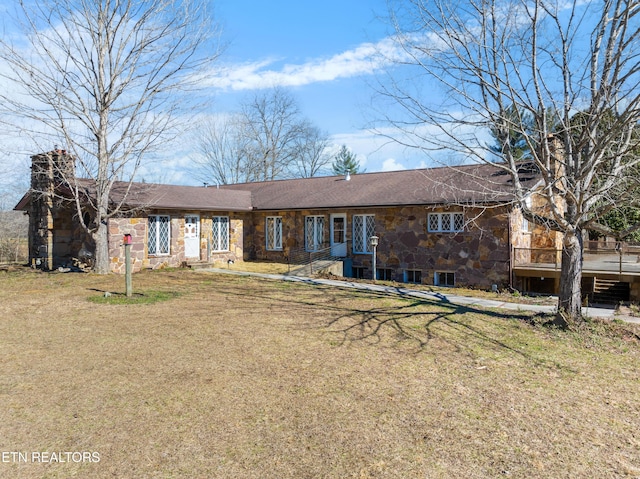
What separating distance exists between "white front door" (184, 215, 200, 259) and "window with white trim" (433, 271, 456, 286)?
385 inches

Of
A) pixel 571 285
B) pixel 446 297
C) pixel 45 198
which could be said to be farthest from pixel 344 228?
pixel 45 198

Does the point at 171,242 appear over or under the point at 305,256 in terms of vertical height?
over

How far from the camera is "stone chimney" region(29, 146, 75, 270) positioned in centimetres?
1666

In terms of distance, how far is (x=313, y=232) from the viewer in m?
19.2

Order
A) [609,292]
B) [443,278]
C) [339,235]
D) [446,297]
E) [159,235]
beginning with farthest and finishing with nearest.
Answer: [339,235]
[159,235]
[443,278]
[609,292]
[446,297]

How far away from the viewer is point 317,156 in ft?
154

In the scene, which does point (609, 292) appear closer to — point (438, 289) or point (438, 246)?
point (438, 246)

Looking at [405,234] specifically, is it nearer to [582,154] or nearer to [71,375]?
[582,154]

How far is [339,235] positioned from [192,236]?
20.4ft

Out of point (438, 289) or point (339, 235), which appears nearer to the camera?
point (438, 289)

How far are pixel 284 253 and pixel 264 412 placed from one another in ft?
50.9

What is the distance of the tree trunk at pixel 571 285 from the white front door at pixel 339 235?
1009cm

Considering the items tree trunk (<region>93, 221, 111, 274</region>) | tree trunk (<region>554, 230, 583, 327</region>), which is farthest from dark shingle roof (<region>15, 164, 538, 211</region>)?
tree trunk (<region>554, 230, 583, 327</region>)

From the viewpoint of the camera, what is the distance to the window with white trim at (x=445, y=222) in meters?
15.5
